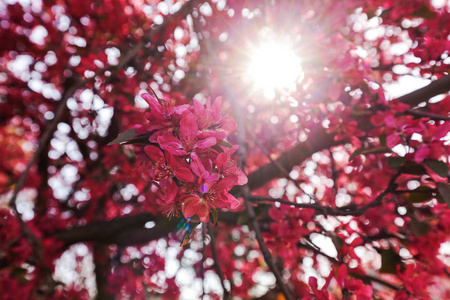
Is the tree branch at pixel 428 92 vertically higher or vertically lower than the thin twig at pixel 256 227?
higher

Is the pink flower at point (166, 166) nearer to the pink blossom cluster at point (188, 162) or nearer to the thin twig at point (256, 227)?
the pink blossom cluster at point (188, 162)

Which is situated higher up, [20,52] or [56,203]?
[20,52]

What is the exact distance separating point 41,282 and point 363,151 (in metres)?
3.66

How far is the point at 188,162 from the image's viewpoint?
0.95 meters

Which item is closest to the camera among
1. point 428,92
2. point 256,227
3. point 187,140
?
point 187,140

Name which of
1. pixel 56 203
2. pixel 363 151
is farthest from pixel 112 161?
pixel 56 203

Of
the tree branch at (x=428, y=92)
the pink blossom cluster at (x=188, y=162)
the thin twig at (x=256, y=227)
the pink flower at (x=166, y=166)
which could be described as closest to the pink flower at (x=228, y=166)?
the pink blossom cluster at (x=188, y=162)

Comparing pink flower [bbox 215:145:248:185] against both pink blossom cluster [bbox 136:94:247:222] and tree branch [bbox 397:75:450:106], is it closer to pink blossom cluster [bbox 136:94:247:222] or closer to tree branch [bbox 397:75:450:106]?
pink blossom cluster [bbox 136:94:247:222]

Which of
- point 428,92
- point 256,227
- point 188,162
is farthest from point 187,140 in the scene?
point 428,92

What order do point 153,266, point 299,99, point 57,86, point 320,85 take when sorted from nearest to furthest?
point 320,85 < point 299,99 < point 153,266 < point 57,86

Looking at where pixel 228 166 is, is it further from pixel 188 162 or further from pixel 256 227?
pixel 256 227

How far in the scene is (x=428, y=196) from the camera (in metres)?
1.62

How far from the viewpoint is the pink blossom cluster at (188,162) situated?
2.89 feet

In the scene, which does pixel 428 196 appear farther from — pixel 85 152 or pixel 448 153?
pixel 85 152
